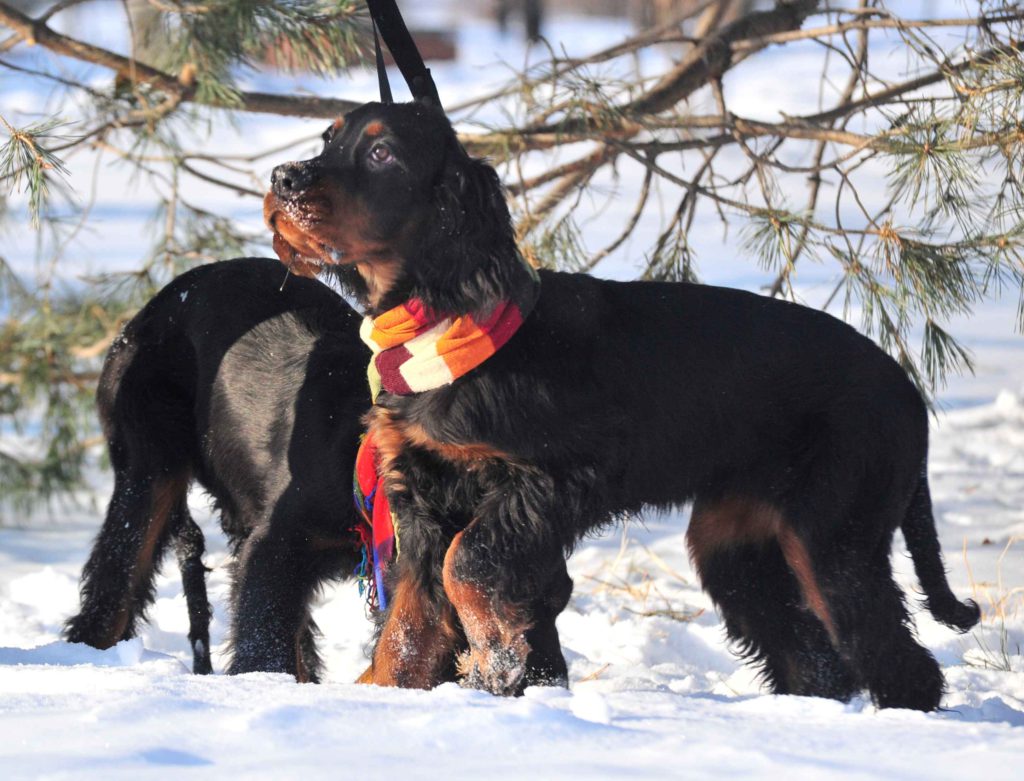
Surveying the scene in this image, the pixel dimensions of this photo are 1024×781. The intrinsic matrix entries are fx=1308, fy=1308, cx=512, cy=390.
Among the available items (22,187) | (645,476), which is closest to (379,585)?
(645,476)

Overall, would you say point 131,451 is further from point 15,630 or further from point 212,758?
point 212,758

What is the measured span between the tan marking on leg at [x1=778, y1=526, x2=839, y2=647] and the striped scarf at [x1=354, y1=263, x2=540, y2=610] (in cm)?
74

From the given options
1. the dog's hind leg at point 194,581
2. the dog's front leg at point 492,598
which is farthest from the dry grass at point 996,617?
the dog's hind leg at point 194,581

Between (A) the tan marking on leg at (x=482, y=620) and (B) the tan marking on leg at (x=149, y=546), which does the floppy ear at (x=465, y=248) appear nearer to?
(A) the tan marking on leg at (x=482, y=620)

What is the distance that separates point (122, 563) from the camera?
10.1 ft

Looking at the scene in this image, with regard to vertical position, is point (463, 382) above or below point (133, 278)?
below

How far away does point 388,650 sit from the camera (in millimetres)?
2527

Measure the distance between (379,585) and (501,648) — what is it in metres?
0.35

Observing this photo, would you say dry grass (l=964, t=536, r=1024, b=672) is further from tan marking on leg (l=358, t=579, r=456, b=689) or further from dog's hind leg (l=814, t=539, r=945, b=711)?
tan marking on leg (l=358, t=579, r=456, b=689)

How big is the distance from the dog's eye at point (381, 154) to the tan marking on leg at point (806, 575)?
1.09 metres

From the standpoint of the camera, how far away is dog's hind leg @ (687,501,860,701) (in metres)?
2.86

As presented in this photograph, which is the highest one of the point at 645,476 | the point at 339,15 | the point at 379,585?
the point at 339,15

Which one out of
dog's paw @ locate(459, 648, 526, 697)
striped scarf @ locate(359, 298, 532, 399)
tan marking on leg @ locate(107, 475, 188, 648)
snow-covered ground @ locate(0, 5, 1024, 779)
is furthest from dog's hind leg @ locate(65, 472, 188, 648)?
dog's paw @ locate(459, 648, 526, 697)

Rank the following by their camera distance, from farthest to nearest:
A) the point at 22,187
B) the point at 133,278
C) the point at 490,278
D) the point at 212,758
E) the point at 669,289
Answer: the point at 133,278 → the point at 22,187 → the point at 669,289 → the point at 490,278 → the point at 212,758
